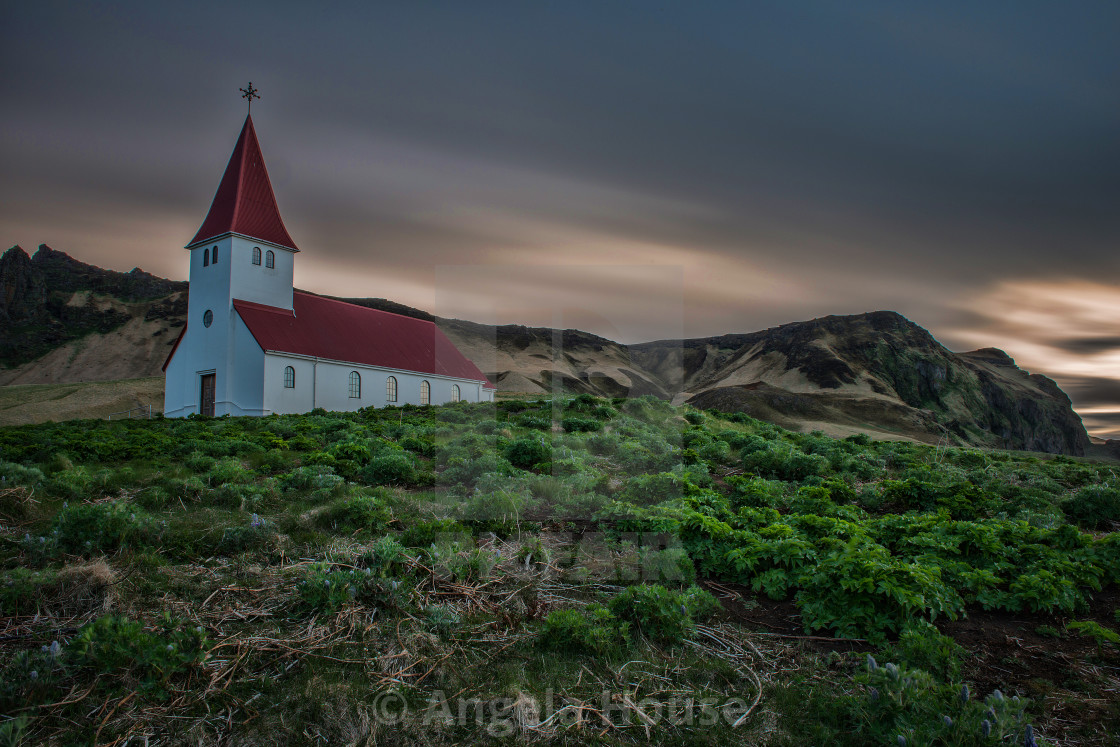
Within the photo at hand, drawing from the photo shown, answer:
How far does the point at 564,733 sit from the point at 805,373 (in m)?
90.6

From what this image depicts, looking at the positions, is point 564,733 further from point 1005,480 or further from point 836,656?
point 1005,480

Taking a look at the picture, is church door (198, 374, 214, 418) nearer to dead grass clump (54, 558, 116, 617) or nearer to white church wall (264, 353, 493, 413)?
white church wall (264, 353, 493, 413)

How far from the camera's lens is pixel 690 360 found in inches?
5010

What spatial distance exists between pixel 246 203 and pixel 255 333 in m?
9.34

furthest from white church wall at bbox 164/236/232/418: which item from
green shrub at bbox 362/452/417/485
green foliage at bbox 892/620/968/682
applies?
green foliage at bbox 892/620/968/682

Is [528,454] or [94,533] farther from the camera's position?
[528,454]

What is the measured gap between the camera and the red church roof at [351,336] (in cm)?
3616

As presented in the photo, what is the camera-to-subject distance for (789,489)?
1123cm

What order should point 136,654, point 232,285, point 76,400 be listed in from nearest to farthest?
point 136,654 < point 232,285 < point 76,400

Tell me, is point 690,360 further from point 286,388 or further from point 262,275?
point 286,388

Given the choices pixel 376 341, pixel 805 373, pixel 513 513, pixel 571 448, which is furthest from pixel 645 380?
pixel 513 513

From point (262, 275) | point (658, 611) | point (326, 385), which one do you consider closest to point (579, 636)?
point (658, 611)

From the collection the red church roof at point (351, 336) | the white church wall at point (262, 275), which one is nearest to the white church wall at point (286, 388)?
the red church roof at point (351, 336)

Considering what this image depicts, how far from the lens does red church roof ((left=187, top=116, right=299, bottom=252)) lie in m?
36.9
